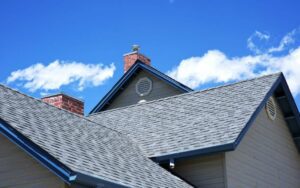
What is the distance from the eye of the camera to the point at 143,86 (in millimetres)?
26062

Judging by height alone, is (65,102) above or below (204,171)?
above

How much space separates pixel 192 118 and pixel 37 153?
7741 millimetres

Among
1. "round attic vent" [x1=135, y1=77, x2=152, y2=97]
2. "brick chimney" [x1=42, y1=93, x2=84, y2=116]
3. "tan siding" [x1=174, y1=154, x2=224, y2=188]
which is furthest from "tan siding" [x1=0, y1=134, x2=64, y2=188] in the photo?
"round attic vent" [x1=135, y1=77, x2=152, y2=97]

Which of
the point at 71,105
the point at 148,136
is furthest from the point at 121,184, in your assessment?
the point at 71,105

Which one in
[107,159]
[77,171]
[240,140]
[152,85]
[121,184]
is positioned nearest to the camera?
[77,171]

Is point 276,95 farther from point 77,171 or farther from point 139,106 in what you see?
point 77,171

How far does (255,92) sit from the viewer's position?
19.0 metres

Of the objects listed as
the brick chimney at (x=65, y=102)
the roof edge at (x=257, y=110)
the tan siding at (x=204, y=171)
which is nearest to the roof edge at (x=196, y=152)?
the roof edge at (x=257, y=110)

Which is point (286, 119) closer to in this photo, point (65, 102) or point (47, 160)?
point (65, 102)

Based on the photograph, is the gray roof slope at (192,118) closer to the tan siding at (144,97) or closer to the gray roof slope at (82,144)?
the gray roof slope at (82,144)

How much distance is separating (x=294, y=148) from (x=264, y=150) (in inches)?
114

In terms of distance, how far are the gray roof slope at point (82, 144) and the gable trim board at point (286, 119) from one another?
2.34ft

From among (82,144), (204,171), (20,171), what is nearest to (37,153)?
(20,171)

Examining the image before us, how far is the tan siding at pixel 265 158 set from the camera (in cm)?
1689
